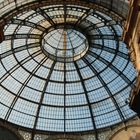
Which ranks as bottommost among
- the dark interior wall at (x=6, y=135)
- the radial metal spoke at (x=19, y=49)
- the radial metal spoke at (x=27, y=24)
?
the dark interior wall at (x=6, y=135)

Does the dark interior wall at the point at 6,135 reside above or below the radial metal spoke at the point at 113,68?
below

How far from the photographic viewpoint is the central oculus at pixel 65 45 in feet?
147

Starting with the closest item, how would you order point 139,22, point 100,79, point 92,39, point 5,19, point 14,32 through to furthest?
point 139,22, point 5,19, point 14,32, point 92,39, point 100,79

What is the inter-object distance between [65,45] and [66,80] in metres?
4.33

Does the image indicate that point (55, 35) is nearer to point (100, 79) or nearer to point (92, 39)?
point (92, 39)

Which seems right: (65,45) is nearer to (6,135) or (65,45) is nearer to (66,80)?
(66,80)

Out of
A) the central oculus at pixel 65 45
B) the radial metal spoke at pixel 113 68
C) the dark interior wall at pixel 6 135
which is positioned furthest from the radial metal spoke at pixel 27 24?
the dark interior wall at pixel 6 135

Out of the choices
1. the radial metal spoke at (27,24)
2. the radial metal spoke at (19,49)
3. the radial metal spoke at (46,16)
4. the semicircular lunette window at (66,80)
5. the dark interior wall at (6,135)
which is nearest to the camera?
the radial metal spoke at (46,16)

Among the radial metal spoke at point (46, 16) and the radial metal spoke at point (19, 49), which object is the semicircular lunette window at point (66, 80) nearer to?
the radial metal spoke at point (19, 49)

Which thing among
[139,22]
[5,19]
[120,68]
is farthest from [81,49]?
[139,22]

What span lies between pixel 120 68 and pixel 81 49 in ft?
16.9

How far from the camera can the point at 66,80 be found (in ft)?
155

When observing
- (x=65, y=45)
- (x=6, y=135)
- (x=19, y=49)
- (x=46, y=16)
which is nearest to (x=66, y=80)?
(x=65, y=45)

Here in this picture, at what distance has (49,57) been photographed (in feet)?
151
